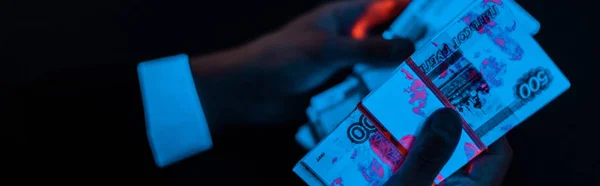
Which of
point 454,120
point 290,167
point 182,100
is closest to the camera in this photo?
point 454,120

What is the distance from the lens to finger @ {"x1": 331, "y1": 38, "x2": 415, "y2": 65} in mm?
832

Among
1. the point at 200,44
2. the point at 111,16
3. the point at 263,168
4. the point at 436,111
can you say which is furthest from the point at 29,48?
the point at 436,111

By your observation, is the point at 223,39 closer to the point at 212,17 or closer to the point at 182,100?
the point at 212,17

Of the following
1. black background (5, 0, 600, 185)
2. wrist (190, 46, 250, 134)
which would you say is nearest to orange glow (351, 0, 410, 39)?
black background (5, 0, 600, 185)

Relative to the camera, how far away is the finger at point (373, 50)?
32.8 inches

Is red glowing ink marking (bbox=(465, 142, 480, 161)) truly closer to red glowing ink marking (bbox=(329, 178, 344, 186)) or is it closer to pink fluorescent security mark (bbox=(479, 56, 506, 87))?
pink fluorescent security mark (bbox=(479, 56, 506, 87))

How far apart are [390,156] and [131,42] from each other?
69cm

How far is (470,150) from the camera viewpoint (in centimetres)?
71

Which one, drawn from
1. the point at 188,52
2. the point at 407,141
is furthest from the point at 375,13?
the point at 188,52

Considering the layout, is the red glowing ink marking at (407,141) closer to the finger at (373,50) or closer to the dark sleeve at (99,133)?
the finger at (373,50)

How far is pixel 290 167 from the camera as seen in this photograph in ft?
3.23

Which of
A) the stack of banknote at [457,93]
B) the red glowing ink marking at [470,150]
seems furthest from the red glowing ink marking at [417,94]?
the red glowing ink marking at [470,150]

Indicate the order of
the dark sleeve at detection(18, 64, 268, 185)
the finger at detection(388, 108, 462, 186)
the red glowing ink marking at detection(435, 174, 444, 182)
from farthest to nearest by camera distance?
the dark sleeve at detection(18, 64, 268, 185)
the red glowing ink marking at detection(435, 174, 444, 182)
the finger at detection(388, 108, 462, 186)

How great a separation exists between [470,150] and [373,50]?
0.89 ft
